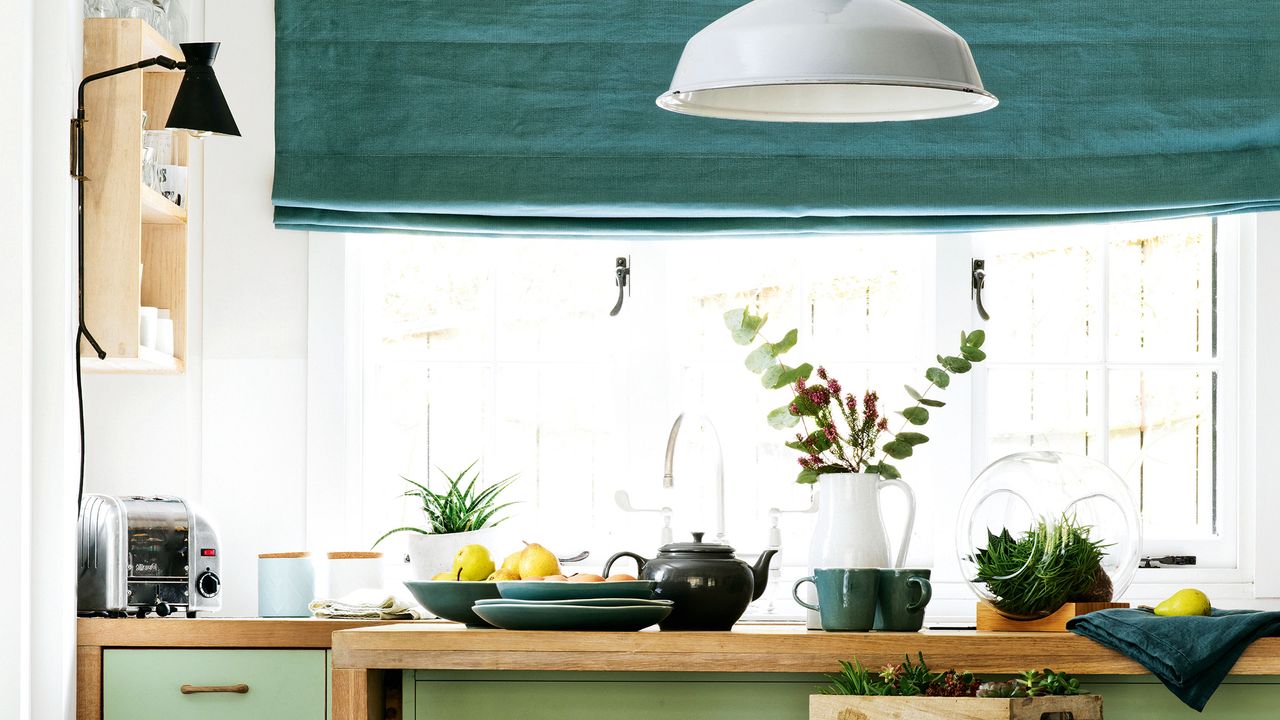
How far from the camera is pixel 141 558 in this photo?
111 inches

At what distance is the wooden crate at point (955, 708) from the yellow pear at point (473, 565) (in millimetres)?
653

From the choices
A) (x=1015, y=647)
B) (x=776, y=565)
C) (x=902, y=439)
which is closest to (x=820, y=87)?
(x=902, y=439)

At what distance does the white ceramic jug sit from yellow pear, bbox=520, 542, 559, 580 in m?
0.44

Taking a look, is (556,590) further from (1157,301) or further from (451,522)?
(1157,301)

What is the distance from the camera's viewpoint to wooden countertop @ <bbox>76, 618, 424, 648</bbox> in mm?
2703

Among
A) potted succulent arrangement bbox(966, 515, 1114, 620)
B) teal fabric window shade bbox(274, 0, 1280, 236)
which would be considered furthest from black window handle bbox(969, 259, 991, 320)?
potted succulent arrangement bbox(966, 515, 1114, 620)

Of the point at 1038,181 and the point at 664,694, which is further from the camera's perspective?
the point at 1038,181

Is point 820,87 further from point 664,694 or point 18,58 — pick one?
point 18,58

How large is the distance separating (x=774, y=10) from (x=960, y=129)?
1.57 metres

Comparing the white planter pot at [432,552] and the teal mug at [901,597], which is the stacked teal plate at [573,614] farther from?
the white planter pot at [432,552]

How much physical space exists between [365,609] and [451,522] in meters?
0.39

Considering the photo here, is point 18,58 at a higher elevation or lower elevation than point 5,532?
higher

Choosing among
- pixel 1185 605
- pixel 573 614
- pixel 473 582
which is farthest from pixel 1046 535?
pixel 473 582

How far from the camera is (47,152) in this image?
2688mm
